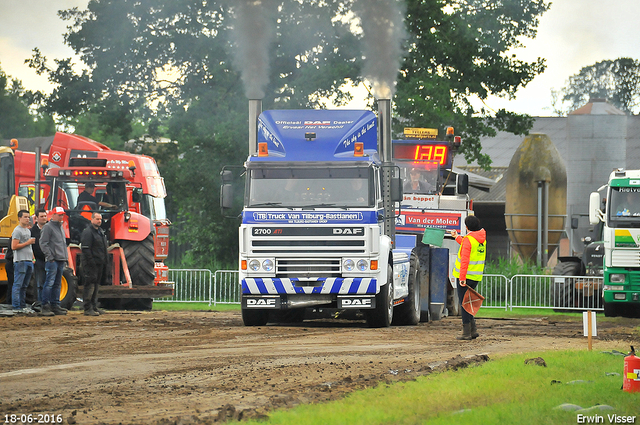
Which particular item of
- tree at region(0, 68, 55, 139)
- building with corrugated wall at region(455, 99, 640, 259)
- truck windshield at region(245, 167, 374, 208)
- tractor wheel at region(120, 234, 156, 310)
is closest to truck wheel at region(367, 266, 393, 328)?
truck windshield at region(245, 167, 374, 208)

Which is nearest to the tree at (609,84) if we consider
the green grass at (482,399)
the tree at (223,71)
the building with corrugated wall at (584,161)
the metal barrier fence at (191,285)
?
the building with corrugated wall at (584,161)

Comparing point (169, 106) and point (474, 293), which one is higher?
point (169, 106)

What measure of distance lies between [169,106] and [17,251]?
16020 mm

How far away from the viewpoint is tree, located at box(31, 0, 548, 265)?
30.9 m

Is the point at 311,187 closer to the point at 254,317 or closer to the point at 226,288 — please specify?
the point at 254,317

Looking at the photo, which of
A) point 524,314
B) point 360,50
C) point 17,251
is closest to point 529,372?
point 17,251

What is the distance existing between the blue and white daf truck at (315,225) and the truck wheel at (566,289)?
990cm

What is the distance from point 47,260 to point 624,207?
1233cm

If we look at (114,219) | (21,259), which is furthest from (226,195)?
(114,219)

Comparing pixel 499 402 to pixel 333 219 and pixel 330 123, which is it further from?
pixel 330 123

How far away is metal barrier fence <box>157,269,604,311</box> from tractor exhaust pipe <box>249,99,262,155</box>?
9065 mm

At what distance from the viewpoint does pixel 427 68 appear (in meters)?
33.4

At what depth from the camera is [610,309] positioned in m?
21.9

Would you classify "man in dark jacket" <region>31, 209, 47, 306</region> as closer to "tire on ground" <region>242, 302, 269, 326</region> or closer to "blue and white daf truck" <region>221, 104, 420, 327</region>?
"blue and white daf truck" <region>221, 104, 420, 327</region>
